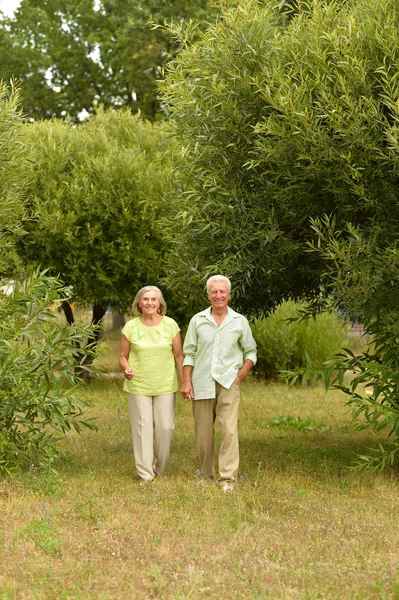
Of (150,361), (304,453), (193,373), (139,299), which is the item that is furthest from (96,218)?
(193,373)

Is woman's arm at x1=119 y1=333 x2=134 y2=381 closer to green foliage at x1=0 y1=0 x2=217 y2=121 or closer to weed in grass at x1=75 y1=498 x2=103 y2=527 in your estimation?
weed in grass at x1=75 y1=498 x2=103 y2=527

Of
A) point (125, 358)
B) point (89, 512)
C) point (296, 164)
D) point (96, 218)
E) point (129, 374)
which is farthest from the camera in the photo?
point (96, 218)

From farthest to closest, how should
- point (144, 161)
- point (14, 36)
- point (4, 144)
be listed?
point (14, 36)
point (144, 161)
point (4, 144)

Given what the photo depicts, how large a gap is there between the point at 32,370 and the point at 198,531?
298 centimetres

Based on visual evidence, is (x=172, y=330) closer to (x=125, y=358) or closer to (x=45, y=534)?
(x=125, y=358)

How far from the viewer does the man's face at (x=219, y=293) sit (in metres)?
8.80

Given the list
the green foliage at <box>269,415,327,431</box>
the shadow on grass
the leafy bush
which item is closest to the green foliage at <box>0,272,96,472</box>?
the shadow on grass

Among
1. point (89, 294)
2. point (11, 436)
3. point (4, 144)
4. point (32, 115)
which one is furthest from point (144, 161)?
point (32, 115)

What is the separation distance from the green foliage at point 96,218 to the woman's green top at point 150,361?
8864mm

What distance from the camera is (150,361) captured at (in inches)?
362

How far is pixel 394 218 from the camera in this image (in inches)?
355

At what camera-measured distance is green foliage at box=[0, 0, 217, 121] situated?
3550 cm

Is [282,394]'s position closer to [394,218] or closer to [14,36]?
[394,218]

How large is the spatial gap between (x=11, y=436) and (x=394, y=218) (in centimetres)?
477
